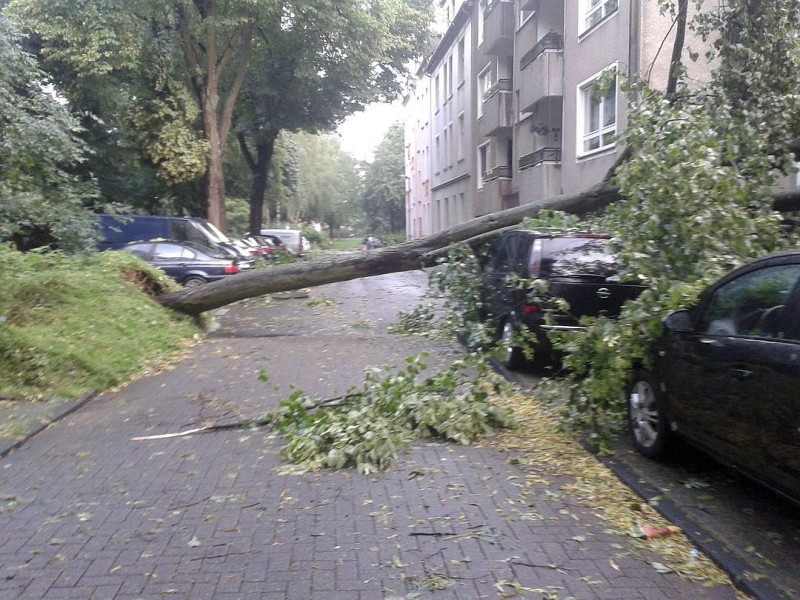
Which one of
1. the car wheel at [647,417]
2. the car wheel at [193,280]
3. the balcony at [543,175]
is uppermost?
the balcony at [543,175]

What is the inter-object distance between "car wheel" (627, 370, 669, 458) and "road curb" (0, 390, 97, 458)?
4869 mm

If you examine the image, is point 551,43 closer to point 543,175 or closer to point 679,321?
point 543,175

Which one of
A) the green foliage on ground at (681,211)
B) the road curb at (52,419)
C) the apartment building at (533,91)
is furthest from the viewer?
the apartment building at (533,91)

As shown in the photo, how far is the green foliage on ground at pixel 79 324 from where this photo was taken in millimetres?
8836

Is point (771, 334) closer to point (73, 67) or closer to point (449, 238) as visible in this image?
point (449, 238)

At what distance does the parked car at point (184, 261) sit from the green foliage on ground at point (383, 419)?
11985mm

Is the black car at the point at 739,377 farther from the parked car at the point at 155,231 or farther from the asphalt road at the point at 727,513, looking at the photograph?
the parked car at the point at 155,231

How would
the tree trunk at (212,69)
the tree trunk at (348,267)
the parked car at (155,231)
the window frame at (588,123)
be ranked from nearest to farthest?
the tree trunk at (348,267)
the window frame at (588,123)
the parked car at (155,231)
the tree trunk at (212,69)

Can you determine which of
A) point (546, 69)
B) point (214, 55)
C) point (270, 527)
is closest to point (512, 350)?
point (270, 527)

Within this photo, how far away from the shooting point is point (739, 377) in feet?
15.9

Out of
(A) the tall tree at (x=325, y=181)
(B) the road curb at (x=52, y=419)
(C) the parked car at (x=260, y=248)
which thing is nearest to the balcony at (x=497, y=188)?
(C) the parked car at (x=260, y=248)

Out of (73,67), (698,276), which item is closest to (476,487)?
(698,276)

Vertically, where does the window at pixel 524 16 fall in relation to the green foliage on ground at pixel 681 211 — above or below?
above

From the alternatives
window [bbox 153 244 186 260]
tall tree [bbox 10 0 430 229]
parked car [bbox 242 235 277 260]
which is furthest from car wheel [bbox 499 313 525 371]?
parked car [bbox 242 235 277 260]
